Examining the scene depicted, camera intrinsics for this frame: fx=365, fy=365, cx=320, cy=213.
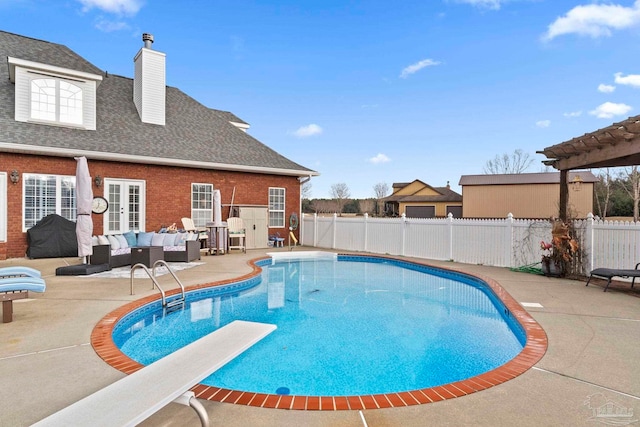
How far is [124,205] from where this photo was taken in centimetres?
1199

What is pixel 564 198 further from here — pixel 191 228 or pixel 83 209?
pixel 83 209

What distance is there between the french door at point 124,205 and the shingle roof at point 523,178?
22588 millimetres

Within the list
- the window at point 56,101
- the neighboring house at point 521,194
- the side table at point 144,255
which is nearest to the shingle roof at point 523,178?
the neighboring house at point 521,194

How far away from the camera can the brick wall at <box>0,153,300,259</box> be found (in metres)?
10.3

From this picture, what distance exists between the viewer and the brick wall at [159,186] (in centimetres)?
1027

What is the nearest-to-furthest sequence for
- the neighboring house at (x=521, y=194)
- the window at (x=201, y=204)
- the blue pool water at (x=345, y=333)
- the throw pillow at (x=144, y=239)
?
the blue pool water at (x=345, y=333), the throw pillow at (x=144, y=239), the window at (x=201, y=204), the neighboring house at (x=521, y=194)

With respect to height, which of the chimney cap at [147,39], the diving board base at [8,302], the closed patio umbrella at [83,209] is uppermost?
the chimney cap at [147,39]

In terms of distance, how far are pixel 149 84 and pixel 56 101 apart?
3.36m

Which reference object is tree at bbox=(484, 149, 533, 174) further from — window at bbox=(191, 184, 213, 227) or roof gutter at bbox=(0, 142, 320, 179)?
window at bbox=(191, 184, 213, 227)

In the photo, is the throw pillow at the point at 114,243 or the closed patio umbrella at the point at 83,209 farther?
the throw pillow at the point at 114,243

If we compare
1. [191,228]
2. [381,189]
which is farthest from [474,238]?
[381,189]

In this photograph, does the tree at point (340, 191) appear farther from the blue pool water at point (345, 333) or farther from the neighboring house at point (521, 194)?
the blue pool water at point (345, 333)

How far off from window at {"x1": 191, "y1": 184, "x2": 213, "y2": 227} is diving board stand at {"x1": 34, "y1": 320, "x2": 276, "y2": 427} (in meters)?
11.0

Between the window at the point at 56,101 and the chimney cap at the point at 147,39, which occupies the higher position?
the chimney cap at the point at 147,39
